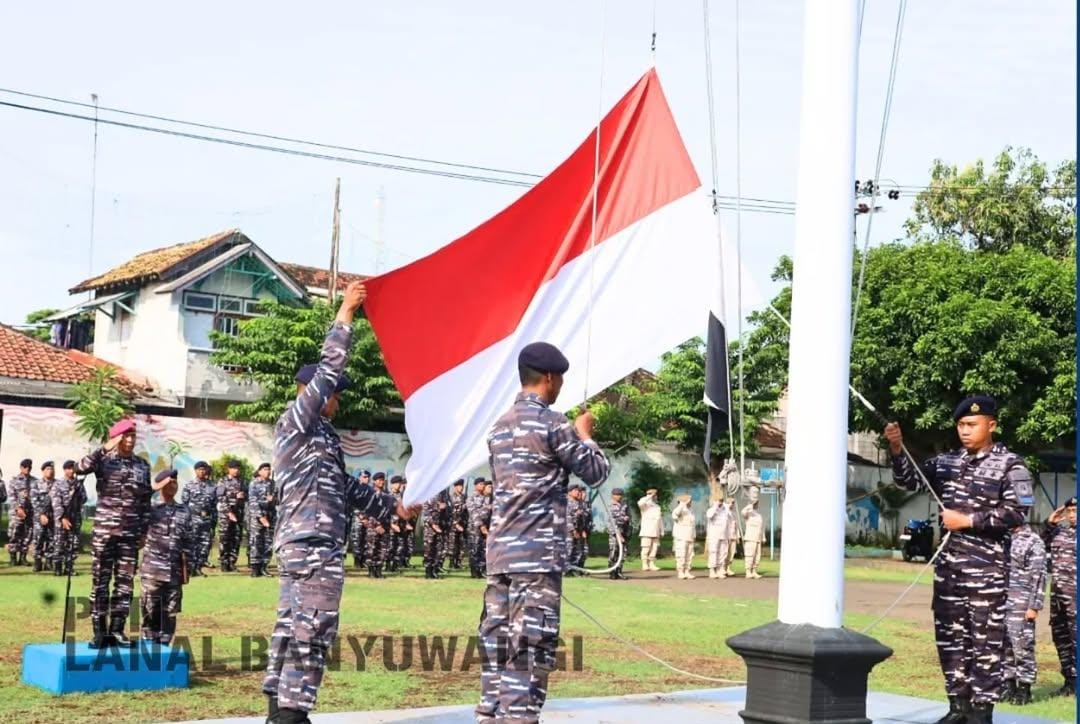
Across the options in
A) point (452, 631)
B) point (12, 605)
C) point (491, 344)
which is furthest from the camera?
point (12, 605)

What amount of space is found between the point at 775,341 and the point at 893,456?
27.3m

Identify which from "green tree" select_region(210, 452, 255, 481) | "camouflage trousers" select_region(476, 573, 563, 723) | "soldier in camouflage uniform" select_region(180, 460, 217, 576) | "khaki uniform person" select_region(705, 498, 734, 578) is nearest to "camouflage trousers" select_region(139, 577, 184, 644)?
"camouflage trousers" select_region(476, 573, 563, 723)

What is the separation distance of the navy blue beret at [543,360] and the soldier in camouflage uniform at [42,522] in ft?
54.5

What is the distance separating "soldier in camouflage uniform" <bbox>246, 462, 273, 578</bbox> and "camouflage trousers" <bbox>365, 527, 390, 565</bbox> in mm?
Answer: 1632

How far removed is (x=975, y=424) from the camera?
8289mm

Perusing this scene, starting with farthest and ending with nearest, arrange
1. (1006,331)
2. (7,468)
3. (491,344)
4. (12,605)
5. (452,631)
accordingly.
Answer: (1006,331) < (7,468) < (12,605) < (452,631) < (491,344)

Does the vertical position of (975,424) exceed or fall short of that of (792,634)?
it exceeds it

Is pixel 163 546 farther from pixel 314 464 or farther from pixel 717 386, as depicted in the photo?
pixel 717 386

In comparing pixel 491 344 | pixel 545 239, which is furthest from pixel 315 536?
pixel 545 239

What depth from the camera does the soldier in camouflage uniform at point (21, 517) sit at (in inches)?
888

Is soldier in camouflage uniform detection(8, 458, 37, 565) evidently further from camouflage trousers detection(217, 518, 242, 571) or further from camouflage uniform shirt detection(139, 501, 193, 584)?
camouflage uniform shirt detection(139, 501, 193, 584)

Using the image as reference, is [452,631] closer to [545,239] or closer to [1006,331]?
[545,239]

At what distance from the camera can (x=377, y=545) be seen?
2252 cm

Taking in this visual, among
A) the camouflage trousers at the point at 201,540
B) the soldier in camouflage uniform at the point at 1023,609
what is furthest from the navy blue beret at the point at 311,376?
the camouflage trousers at the point at 201,540
